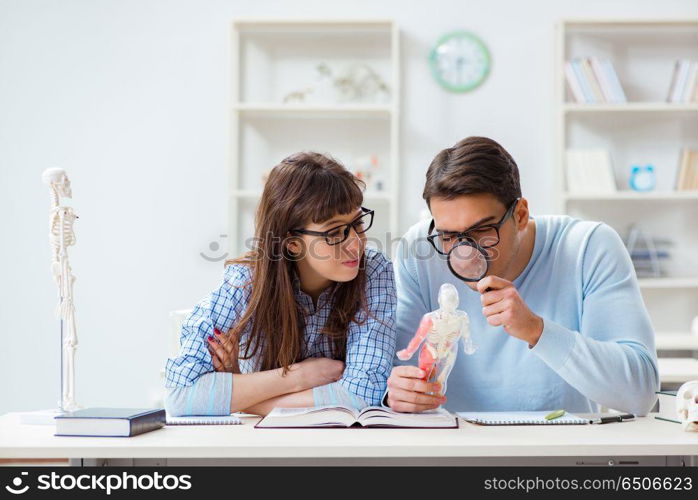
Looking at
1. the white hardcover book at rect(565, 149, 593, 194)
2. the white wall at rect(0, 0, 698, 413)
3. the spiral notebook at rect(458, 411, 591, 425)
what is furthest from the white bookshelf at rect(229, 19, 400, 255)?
the spiral notebook at rect(458, 411, 591, 425)

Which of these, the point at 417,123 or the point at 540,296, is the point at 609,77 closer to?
the point at 417,123

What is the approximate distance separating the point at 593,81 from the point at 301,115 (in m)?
1.58

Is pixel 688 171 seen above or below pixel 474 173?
above

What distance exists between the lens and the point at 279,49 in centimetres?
426

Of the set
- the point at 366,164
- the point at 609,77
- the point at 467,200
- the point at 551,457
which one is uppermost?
the point at 609,77

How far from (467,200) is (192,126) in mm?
2917

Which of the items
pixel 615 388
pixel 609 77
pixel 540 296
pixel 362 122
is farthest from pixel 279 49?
pixel 615 388

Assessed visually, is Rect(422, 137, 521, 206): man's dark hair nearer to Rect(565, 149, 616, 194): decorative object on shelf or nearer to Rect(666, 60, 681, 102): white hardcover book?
Rect(565, 149, 616, 194): decorative object on shelf

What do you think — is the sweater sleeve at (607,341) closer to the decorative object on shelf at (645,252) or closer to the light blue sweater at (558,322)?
the light blue sweater at (558,322)

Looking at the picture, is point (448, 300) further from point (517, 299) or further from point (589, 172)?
point (589, 172)

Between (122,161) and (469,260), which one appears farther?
(122,161)

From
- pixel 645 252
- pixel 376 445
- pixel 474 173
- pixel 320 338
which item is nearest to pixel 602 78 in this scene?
pixel 645 252

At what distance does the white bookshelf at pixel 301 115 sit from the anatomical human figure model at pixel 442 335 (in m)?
2.58

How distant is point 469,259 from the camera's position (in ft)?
5.54
